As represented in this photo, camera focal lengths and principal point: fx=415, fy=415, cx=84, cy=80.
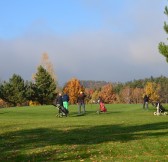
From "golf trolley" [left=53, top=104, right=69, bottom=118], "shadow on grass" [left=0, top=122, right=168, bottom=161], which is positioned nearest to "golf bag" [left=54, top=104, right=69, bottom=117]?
"golf trolley" [left=53, top=104, right=69, bottom=118]

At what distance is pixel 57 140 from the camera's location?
19.5m

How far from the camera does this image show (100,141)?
1914 cm

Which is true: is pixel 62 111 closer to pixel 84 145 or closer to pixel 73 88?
pixel 84 145

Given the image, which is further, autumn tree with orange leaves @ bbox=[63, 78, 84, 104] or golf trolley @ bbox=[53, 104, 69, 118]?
autumn tree with orange leaves @ bbox=[63, 78, 84, 104]

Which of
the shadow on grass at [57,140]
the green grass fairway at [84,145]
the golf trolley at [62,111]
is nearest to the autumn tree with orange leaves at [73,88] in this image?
the golf trolley at [62,111]

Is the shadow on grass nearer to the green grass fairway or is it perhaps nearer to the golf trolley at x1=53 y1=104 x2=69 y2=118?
the green grass fairway

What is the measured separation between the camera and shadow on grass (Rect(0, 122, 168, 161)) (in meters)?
15.5

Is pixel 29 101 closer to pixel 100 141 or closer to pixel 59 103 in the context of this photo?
pixel 59 103

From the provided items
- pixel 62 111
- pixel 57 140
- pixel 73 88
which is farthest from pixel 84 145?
pixel 73 88

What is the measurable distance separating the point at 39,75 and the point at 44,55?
13.3m

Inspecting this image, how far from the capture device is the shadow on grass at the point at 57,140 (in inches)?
608

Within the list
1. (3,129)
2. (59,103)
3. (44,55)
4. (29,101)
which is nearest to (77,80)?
(44,55)

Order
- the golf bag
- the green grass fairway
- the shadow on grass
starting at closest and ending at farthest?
the green grass fairway, the shadow on grass, the golf bag

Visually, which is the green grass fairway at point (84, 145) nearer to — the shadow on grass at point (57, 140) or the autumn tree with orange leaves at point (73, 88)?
the shadow on grass at point (57, 140)
